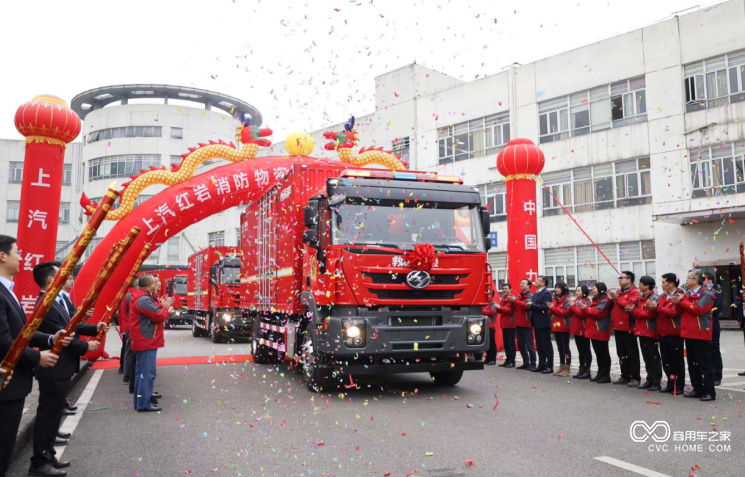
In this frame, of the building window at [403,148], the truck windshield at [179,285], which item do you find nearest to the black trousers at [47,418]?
the building window at [403,148]

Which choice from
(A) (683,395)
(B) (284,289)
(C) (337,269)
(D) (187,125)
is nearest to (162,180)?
(B) (284,289)

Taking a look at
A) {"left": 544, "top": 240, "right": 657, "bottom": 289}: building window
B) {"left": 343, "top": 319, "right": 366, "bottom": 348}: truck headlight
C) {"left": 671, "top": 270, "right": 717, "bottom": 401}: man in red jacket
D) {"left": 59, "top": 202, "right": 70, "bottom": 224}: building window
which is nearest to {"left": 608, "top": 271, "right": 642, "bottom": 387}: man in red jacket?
{"left": 671, "top": 270, "right": 717, "bottom": 401}: man in red jacket

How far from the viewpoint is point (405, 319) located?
8.23m

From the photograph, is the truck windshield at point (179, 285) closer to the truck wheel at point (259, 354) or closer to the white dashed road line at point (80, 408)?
the truck wheel at point (259, 354)

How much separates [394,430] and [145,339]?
11.8ft

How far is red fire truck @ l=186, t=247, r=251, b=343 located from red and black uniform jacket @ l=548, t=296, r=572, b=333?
10.2m

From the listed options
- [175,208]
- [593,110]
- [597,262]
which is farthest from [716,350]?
[593,110]

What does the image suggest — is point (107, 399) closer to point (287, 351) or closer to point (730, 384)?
point (287, 351)

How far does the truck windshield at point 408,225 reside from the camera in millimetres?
8203

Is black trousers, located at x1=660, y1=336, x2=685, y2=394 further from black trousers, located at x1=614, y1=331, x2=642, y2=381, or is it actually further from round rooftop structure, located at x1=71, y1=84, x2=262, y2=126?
round rooftop structure, located at x1=71, y1=84, x2=262, y2=126

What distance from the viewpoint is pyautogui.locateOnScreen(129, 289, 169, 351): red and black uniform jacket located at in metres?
7.73

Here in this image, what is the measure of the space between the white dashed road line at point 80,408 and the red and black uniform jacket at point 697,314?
25.0 ft

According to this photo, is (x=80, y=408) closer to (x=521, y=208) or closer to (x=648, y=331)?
(x=648, y=331)

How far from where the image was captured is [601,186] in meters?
24.4
